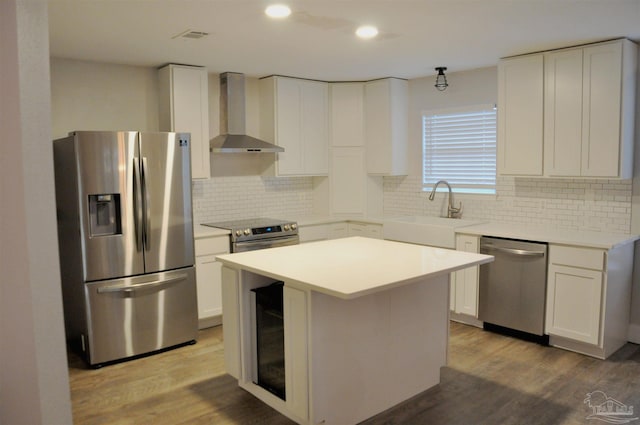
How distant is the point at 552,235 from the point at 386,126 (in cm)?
217

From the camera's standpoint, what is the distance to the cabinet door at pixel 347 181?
5902 millimetres

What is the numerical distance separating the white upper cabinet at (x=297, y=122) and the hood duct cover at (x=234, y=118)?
10.3 inches

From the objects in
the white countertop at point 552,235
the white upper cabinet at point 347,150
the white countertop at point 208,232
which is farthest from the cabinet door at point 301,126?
the white countertop at point 552,235

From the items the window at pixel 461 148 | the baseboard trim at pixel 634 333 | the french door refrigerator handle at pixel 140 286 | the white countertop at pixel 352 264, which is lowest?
the baseboard trim at pixel 634 333

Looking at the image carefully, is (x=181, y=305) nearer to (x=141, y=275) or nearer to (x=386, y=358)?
(x=141, y=275)

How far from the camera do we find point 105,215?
3.93m

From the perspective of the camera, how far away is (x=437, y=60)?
472cm

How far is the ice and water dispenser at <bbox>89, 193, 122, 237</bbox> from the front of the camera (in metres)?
3.86

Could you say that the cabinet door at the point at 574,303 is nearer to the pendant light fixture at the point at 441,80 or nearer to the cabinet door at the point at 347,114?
the pendant light fixture at the point at 441,80

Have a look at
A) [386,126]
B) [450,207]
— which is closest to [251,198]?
[386,126]

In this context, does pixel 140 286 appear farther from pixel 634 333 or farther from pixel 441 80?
pixel 634 333

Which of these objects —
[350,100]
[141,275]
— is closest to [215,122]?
[350,100]

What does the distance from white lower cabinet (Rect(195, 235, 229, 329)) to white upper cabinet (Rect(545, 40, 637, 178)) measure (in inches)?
117

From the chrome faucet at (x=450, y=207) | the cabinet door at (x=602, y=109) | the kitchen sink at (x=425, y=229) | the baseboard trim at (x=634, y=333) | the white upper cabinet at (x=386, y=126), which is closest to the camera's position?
the cabinet door at (x=602, y=109)
